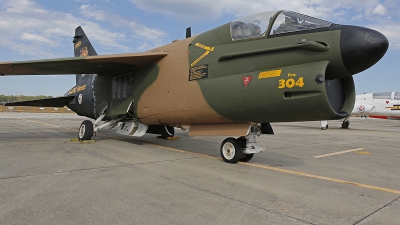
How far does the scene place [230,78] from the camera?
5.88 meters

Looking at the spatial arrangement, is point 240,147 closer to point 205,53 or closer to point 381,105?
point 205,53

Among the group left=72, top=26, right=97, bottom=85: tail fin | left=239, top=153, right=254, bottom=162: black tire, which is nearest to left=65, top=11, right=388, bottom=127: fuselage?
left=239, top=153, right=254, bottom=162: black tire

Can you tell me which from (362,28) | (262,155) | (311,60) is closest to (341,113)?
(311,60)

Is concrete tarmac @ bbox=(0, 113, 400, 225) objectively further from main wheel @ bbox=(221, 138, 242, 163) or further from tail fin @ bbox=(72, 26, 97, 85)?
tail fin @ bbox=(72, 26, 97, 85)

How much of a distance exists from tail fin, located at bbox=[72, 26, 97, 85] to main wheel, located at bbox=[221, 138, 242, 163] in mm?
8962

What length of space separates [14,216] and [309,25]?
17.3 feet

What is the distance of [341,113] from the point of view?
5.15 meters

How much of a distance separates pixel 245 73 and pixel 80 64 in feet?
17.6

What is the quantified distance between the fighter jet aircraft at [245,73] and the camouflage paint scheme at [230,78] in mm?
17

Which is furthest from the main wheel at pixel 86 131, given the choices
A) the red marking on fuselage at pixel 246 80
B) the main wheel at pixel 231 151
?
the red marking on fuselage at pixel 246 80

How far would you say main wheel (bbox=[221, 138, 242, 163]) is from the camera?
6.27 m

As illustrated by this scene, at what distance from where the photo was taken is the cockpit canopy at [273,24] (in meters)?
5.23

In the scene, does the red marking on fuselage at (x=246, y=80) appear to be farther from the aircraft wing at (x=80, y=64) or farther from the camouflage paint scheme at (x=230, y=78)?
the aircraft wing at (x=80, y=64)

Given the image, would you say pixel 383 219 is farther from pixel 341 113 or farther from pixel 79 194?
pixel 79 194
